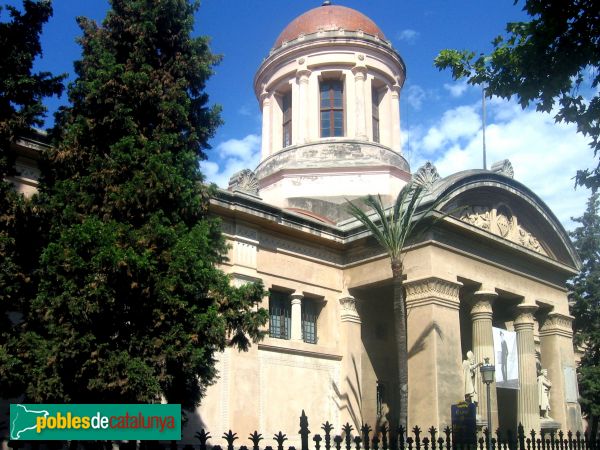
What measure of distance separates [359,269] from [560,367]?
886 centimetres

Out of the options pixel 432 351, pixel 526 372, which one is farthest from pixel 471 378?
pixel 526 372

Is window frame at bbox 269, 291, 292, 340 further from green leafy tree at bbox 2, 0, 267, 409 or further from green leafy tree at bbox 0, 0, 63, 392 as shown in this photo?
green leafy tree at bbox 0, 0, 63, 392

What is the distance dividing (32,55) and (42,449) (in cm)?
688

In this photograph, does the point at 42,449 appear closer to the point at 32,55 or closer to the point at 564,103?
the point at 32,55

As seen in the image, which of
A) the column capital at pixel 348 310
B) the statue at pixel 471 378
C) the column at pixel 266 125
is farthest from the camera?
the column at pixel 266 125

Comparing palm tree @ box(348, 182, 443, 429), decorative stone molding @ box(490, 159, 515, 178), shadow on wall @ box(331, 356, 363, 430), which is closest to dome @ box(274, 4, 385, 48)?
decorative stone molding @ box(490, 159, 515, 178)

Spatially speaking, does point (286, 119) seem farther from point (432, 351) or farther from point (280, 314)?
point (432, 351)

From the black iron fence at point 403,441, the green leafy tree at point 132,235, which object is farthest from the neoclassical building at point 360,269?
the green leafy tree at point 132,235

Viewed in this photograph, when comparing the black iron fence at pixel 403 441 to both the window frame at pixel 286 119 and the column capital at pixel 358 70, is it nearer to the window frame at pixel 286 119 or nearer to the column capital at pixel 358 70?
the window frame at pixel 286 119

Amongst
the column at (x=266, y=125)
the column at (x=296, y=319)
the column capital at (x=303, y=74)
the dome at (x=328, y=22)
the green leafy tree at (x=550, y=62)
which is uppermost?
the dome at (x=328, y=22)

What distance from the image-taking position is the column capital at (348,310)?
23.6 metres

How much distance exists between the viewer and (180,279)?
1166 cm

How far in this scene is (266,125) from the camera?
30.8 meters

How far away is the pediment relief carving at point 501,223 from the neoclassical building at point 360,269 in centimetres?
6
